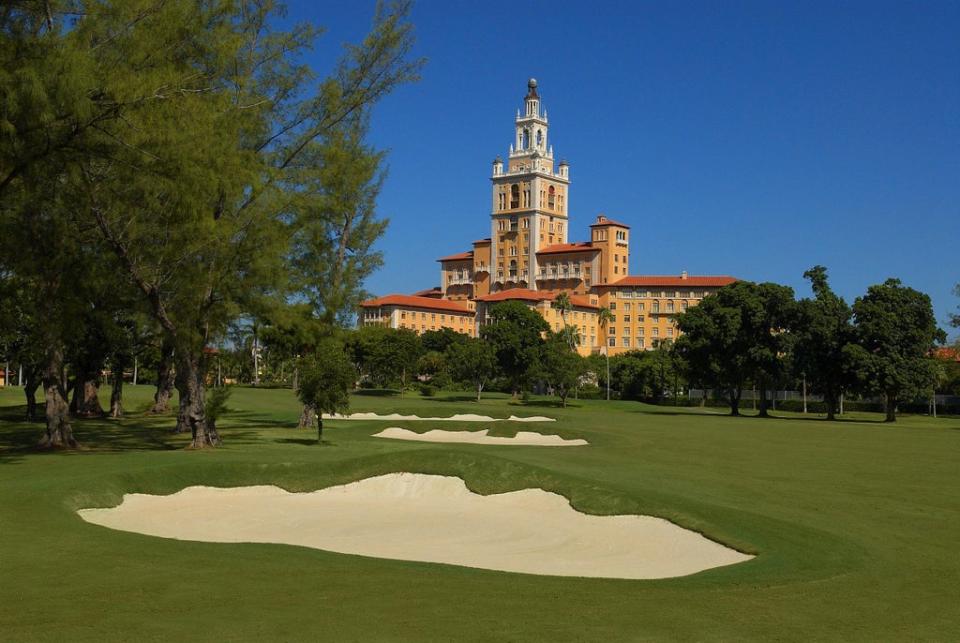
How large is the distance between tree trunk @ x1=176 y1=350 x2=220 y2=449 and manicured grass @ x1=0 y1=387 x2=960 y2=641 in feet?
5.30

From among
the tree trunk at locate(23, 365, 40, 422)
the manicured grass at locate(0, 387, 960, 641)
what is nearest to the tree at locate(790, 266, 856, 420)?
the manicured grass at locate(0, 387, 960, 641)

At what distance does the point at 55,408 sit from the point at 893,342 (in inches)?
2640

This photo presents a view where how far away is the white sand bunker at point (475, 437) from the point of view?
154 ft

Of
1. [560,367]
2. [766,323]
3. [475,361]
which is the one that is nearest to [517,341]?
[475,361]

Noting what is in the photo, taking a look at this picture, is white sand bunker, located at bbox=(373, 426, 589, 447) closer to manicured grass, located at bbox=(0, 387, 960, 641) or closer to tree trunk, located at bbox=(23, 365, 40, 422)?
manicured grass, located at bbox=(0, 387, 960, 641)

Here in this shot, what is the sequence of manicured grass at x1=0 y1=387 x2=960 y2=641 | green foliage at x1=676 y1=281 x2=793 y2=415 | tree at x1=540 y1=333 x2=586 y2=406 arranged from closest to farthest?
manicured grass at x1=0 y1=387 x2=960 y2=641
green foliage at x1=676 y1=281 x2=793 y2=415
tree at x1=540 y1=333 x2=586 y2=406

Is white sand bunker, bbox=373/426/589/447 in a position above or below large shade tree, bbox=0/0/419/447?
below

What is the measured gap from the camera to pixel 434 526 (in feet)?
75.8

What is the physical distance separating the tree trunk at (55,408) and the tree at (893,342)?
63.2 meters

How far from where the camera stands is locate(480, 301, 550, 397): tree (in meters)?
113

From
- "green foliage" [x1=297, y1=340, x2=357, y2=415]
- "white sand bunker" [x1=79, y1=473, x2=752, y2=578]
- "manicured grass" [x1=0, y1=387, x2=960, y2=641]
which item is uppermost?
"green foliage" [x1=297, y1=340, x2=357, y2=415]

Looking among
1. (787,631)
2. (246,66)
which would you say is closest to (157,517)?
(787,631)

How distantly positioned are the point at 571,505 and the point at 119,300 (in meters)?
22.3

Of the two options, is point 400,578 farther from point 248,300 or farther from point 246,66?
point 246,66
